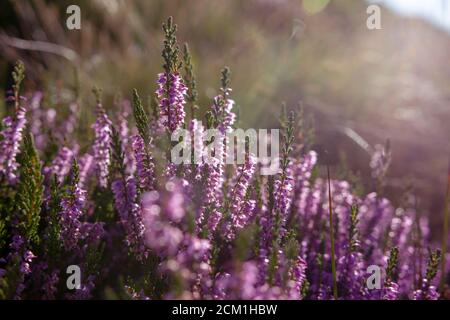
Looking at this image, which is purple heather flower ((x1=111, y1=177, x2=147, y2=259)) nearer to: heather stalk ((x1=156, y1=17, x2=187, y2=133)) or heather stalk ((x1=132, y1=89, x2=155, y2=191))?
heather stalk ((x1=132, y1=89, x2=155, y2=191))

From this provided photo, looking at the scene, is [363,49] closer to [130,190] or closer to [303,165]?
[303,165]

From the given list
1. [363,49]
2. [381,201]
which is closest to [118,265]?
[381,201]

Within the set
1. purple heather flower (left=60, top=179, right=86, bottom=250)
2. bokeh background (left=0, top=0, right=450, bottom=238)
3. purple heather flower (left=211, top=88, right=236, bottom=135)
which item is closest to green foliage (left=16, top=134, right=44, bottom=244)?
purple heather flower (left=60, top=179, right=86, bottom=250)

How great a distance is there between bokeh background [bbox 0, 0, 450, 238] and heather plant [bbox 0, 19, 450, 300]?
3.09 feet

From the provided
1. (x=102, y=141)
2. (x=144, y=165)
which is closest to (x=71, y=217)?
(x=144, y=165)

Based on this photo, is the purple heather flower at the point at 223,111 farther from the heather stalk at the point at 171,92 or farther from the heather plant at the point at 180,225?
the heather stalk at the point at 171,92

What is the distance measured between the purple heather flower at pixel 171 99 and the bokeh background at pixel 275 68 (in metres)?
1.74

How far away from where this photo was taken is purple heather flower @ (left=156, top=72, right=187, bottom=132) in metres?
2.07

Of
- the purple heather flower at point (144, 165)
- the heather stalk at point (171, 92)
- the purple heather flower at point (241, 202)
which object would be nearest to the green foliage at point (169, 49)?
the heather stalk at point (171, 92)

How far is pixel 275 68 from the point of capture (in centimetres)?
680

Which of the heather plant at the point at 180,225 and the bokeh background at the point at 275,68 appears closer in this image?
the heather plant at the point at 180,225

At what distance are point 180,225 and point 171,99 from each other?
494mm

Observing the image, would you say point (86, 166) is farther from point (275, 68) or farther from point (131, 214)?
point (275, 68)

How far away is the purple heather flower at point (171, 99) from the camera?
6.79 ft
